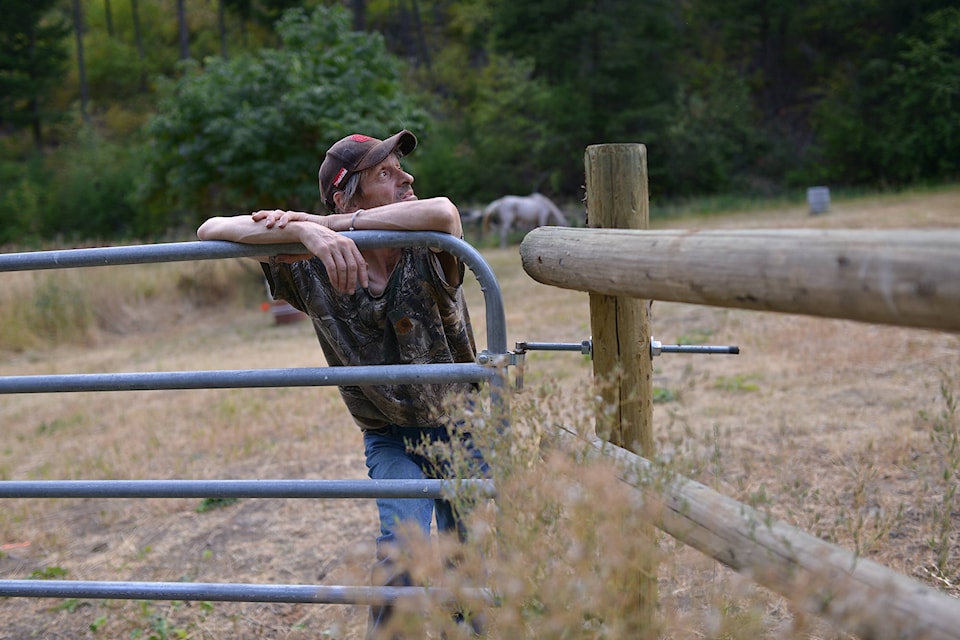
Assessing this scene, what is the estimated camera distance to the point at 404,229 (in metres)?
2.42

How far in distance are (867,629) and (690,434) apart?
49 cm

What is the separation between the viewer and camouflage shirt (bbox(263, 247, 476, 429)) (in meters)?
2.74

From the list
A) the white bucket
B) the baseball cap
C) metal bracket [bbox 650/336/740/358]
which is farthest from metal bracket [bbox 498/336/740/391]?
the white bucket

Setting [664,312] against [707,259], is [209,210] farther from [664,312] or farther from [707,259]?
[707,259]

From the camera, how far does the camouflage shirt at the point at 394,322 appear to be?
2740 mm

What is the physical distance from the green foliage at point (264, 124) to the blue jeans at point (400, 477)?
1475 centimetres

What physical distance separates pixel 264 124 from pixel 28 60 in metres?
28.7

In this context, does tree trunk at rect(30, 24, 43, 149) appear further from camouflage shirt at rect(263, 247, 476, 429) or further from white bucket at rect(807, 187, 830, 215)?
camouflage shirt at rect(263, 247, 476, 429)

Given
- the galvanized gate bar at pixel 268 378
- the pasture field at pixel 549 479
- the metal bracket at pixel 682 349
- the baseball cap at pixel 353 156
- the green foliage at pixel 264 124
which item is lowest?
the pasture field at pixel 549 479

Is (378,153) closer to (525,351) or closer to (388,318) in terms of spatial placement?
(388,318)

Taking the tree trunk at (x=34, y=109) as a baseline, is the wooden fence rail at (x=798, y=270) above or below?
below

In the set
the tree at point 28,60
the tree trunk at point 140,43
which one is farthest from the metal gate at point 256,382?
the tree trunk at point 140,43

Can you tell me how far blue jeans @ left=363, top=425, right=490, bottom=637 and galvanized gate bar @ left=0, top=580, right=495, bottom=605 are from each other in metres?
0.17

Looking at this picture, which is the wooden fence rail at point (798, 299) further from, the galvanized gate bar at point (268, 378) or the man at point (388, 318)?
the man at point (388, 318)
